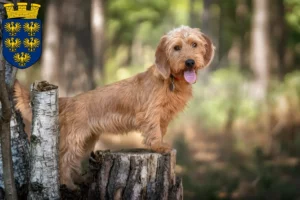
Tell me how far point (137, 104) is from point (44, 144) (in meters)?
1.07

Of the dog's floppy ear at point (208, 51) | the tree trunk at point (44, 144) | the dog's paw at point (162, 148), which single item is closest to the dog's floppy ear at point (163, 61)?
the dog's floppy ear at point (208, 51)

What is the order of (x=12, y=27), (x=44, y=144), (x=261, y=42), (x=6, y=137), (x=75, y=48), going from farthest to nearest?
(x=261, y=42) < (x=75, y=48) < (x=44, y=144) < (x=6, y=137) < (x=12, y=27)

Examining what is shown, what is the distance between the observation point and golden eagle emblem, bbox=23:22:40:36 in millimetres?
4410

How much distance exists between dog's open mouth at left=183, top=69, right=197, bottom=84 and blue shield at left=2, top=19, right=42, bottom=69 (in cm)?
160

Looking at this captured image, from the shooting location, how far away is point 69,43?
1201cm

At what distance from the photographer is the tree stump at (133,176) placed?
550 centimetres

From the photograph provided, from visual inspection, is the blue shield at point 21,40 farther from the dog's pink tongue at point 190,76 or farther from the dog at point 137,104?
the dog's pink tongue at point 190,76

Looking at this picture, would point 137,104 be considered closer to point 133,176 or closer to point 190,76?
point 190,76

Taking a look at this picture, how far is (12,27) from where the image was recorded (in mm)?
4383

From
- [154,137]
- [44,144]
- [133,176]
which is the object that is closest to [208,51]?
[154,137]

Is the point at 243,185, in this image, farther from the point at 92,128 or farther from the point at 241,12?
the point at 241,12

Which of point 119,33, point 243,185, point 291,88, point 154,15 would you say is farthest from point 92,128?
point 119,33

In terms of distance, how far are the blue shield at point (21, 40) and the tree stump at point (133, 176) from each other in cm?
146

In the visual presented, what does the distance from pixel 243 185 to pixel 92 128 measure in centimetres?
439
